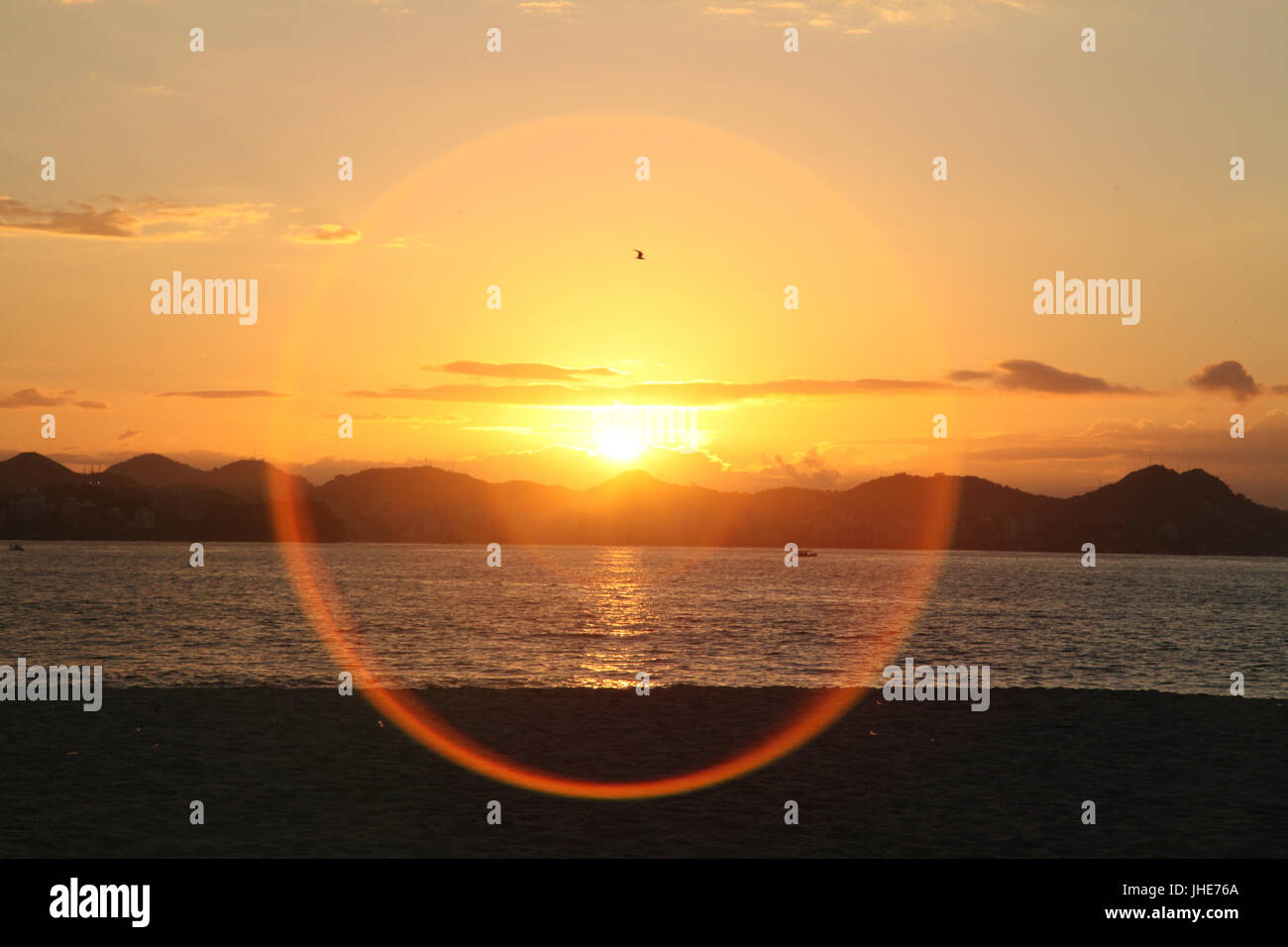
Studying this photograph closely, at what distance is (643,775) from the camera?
1756cm

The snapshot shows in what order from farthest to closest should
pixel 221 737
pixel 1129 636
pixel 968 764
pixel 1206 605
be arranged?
pixel 1206 605 → pixel 1129 636 → pixel 221 737 → pixel 968 764

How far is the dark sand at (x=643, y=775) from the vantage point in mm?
13445

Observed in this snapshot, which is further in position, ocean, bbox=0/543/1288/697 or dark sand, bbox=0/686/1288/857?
ocean, bbox=0/543/1288/697

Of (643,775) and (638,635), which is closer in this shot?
(643,775)

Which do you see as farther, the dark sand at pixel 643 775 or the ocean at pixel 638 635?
the ocean at pixel 638 635

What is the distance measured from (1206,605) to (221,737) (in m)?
132

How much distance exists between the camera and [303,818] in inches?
564

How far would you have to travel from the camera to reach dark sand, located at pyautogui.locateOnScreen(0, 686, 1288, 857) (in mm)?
13445
